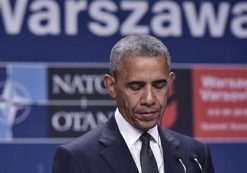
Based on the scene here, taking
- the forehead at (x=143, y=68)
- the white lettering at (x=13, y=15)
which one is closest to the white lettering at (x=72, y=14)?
the white lettering at (x=13, y=15)

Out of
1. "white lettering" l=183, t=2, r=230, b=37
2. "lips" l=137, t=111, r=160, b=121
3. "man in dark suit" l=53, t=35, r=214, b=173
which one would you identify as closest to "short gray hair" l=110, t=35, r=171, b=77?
"man in dark suit" l=53, t=35, r=214, b=173

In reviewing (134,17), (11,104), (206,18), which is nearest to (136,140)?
(11,104)

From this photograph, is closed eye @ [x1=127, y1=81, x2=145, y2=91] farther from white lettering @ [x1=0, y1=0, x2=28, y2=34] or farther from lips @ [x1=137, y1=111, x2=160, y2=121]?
white lettering @ [x1=0, y1=0, x2=28, y2=34]

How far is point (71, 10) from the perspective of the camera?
11.3 ft

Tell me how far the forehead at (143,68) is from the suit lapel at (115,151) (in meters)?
0.17

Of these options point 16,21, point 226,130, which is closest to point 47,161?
point 16,21

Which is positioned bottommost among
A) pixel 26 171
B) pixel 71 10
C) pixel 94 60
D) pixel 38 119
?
pixel 26 171

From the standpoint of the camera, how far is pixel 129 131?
1780mm

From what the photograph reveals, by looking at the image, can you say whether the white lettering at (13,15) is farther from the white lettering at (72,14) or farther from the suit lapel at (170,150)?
the suit lapel at (170,150)

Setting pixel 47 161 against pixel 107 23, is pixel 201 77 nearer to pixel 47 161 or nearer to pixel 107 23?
pixel 107 23

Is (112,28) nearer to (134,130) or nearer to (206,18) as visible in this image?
(206,18)

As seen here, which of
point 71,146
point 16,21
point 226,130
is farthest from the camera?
point 226,130

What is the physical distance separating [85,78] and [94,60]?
0.10 metres

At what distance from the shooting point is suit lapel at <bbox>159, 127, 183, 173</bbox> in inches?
69.4
